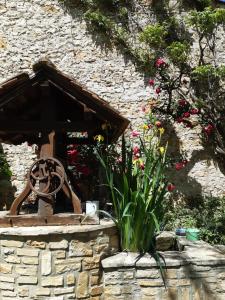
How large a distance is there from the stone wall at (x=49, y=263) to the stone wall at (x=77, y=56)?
4215mm

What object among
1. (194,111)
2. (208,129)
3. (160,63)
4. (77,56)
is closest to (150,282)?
(208,129)

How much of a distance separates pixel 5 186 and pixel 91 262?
384 centimetres

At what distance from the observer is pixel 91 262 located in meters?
3.38

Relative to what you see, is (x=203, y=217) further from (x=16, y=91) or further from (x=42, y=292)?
(x=16, y=91)

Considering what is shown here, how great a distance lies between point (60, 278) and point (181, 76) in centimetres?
508

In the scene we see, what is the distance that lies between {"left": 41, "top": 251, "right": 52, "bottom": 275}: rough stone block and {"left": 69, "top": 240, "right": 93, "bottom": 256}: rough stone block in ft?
0.64

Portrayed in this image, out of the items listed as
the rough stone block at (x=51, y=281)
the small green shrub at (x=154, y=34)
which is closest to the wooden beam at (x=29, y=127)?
the rough stone block at (x=51, y=281)

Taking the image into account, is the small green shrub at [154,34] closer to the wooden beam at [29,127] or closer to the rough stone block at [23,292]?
the wooden beam at [29,127]

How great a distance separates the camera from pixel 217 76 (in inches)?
283

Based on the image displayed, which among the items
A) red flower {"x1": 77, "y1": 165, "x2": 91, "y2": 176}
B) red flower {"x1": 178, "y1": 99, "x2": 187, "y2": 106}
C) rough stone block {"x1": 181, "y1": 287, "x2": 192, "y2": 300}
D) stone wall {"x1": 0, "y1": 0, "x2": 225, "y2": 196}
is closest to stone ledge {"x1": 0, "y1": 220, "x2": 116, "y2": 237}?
rough stone block {"x1": 181, "y1": 287, "x2": 192, "y2": 300}

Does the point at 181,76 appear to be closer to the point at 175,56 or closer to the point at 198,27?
the point at 175,56

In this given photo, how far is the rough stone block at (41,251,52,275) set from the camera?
3258 millimetres

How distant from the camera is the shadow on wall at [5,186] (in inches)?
265

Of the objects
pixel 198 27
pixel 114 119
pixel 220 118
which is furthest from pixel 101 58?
pixel 114 119
